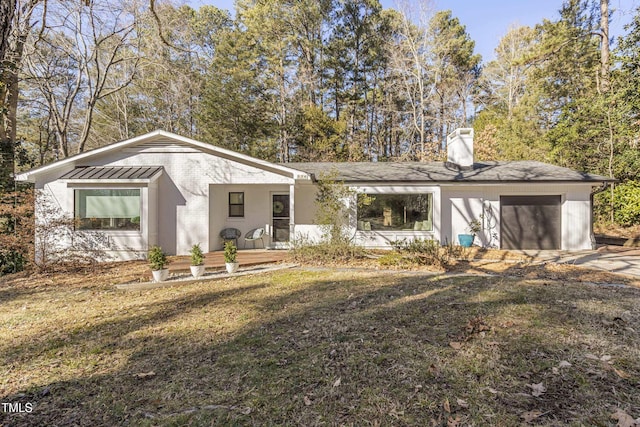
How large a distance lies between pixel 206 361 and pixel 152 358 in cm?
67

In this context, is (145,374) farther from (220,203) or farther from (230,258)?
(220,203)

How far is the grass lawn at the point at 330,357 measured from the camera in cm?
254

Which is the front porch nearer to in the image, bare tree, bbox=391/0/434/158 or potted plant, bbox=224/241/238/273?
potted plant, bbox=224/241/238/273

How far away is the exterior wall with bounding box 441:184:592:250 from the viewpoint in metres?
11.2

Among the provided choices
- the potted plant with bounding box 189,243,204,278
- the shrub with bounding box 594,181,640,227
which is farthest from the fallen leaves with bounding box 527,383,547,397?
the shrub with bounding box 594,181,640,227

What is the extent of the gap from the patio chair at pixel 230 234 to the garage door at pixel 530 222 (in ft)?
32.0

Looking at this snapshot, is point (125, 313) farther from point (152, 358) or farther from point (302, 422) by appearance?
point (302, 422)

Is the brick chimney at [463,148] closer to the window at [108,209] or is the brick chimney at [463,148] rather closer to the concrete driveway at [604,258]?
the concrete driveway at [604,258]

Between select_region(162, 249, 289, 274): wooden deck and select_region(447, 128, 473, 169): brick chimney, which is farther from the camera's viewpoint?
select_region(447, 128, 473, 169): brick chimney

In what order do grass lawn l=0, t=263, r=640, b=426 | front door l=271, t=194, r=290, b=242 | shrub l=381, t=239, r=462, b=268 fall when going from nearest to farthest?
grass lawn l=0, t=263, r=640, b=426 < shrub l=381, t=239, r=462, b=268 < front door l=271, t=194, r=290, b=242

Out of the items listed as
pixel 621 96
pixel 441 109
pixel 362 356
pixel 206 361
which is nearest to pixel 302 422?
pixel 362 356

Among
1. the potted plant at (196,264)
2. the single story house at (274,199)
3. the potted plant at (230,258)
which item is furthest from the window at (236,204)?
the potted plant at (196,264)

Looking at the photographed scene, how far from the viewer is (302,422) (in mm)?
2418

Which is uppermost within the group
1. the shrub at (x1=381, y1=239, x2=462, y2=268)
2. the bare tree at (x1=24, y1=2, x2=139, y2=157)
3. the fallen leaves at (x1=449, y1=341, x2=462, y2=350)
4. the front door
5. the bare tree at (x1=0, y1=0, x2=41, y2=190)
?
the bare tree at (x1=24, y1=2, x2=139, y2=157)
